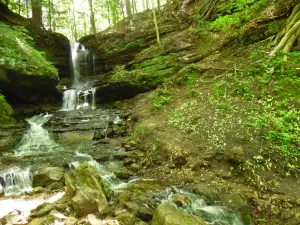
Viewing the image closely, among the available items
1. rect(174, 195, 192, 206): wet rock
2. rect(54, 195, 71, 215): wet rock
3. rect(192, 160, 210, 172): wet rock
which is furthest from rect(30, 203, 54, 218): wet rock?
rect(192, 160, 210, 172): wet rock

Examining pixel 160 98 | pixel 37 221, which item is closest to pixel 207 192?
pixel 37 221

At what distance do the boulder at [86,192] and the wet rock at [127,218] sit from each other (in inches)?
15.3

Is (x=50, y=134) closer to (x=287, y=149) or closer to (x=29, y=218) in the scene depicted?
(x=29, y=218)

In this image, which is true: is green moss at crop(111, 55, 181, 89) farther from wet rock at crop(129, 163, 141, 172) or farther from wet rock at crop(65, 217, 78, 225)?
wet rock at crop(65, 217, 78, 225)

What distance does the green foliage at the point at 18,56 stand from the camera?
11906 millimetres

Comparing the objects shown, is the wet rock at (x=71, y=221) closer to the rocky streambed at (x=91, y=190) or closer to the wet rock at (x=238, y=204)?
the rocky streambed at (x=91, y=190)

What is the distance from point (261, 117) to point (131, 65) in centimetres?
1086

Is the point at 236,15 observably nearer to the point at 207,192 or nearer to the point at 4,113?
the point at 207,192

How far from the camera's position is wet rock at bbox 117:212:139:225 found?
4556 mm

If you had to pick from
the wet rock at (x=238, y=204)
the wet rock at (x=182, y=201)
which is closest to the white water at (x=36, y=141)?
the wet rock at (x=182, y=201)

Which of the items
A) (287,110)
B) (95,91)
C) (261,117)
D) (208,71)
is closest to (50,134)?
(95,91)

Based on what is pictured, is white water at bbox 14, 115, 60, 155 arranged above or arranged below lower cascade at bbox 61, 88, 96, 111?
below

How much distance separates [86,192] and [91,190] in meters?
0.13

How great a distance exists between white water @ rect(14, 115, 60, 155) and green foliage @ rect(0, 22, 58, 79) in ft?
10.0
